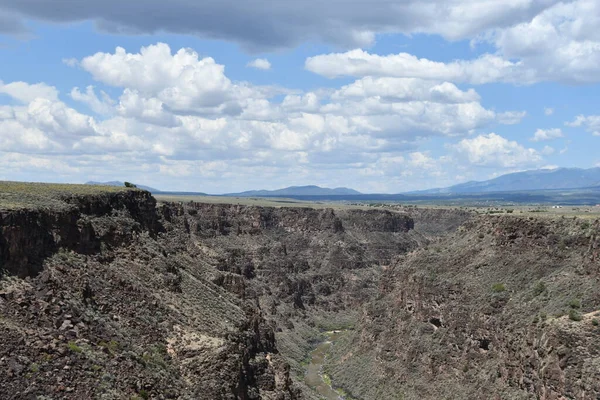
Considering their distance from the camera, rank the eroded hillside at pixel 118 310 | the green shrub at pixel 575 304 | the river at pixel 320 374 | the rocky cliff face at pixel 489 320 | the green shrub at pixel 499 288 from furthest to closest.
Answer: the river at pixel 320 374 → the green shrub at pixel 499 288 → the green shrub at pixel 575 304 → the rocky cliff face at pixel 489 320 → the eroded hillside at pixel 118 310

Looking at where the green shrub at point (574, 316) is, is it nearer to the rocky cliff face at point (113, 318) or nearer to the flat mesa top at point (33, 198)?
the rocky cliff face at point (113, 318)

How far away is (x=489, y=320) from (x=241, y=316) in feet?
94.6

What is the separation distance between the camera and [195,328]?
165 feet

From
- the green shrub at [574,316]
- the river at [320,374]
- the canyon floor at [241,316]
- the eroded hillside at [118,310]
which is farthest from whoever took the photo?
the river at [320,374]

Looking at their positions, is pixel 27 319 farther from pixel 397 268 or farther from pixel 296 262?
pixel 296 262

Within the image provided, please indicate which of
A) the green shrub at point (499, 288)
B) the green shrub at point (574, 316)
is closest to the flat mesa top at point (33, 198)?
the green shrub at point (574, 316)

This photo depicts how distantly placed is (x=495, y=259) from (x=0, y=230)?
60652mm

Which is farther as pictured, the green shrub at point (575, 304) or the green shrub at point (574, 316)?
the green shrub at point (575, 304)

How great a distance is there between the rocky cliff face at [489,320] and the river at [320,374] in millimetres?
2397

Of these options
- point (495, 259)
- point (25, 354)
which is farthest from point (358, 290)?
point (25, 354)

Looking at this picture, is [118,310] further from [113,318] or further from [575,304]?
[575,304]

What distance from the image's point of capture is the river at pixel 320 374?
3336 inches

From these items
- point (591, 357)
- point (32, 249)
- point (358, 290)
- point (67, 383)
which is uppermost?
point (32, 249)

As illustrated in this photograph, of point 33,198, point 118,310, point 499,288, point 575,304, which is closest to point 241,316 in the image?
point 118,310
